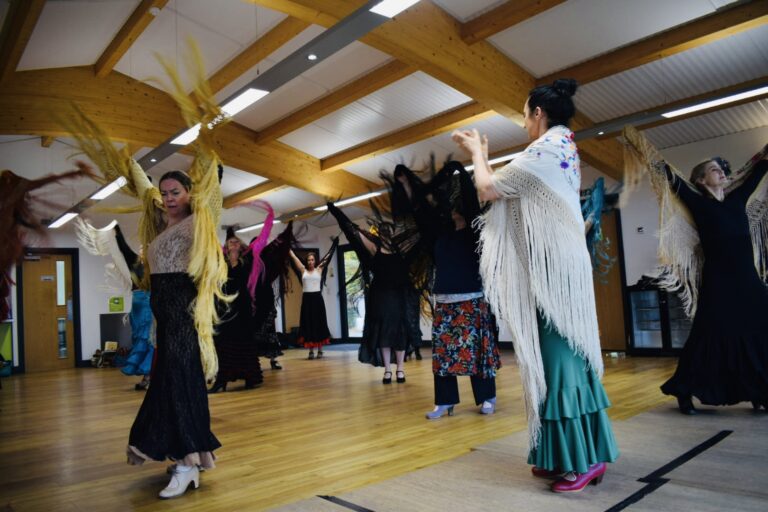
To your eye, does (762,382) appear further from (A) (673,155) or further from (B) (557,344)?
(A) (673,155)

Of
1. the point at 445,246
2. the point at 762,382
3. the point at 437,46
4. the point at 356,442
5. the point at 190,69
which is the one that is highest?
the point at 437,46

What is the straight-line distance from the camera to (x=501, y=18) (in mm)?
5957

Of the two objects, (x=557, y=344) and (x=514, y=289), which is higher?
(x=514, y=289)

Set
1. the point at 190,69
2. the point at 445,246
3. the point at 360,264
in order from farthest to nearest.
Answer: the point at 360,264 < the point at 445,246 < the point at 190,69

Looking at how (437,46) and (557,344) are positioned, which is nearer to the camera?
(557,344)

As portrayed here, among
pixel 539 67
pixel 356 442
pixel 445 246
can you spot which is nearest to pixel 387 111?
pixel 539 67

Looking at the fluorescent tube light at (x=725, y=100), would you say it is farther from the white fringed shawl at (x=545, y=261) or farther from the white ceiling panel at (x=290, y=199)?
the white ceiling panel at (x=290, y=199)

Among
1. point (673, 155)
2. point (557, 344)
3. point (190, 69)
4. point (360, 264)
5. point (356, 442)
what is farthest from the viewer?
point (673, 155)

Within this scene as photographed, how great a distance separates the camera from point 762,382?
10.6ft

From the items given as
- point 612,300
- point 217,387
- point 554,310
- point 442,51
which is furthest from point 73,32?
point 612,300

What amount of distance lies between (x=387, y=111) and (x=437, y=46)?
2.57 metres

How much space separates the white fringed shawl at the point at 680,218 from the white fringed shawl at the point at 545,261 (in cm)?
136

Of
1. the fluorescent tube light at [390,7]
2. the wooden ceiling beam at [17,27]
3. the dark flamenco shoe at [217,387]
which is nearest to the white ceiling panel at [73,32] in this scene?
the wooden ceiling beam at [17,27]

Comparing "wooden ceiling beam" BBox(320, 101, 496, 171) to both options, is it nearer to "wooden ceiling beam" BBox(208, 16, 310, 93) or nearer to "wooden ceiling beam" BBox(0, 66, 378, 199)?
"wooden ceiling beam" BBox(0, 66, 378, 199)
